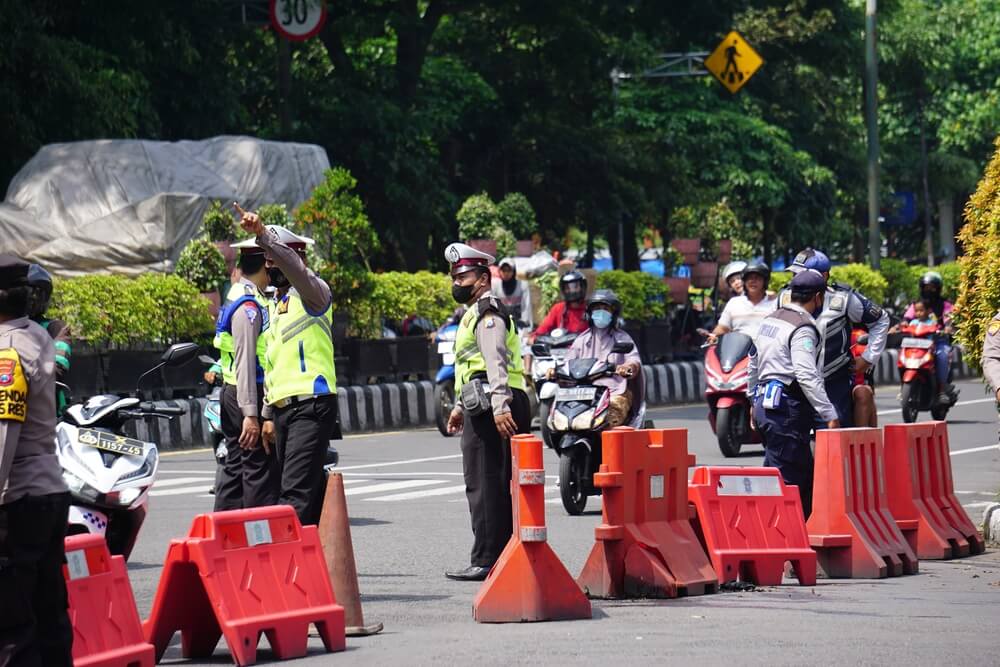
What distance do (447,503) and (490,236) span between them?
16.2 meters

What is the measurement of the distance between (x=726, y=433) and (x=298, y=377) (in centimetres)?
944

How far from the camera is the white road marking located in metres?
15.8

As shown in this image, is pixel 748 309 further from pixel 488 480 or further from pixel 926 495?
pixel 488 480

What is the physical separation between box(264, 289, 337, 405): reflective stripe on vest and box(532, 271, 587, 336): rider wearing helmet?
7164 mm

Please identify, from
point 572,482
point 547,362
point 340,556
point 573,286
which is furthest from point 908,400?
point 340,556

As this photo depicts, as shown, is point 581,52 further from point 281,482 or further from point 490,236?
point 281,482

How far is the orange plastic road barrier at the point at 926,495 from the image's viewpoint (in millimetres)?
11844

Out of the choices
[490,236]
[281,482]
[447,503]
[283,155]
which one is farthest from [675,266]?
[281,482]

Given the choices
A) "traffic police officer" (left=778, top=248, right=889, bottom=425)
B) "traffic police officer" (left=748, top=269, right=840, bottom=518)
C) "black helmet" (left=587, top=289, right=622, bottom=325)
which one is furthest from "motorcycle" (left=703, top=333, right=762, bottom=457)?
"traffic police officer" (left=748, top=269, right=840, bottom=518)

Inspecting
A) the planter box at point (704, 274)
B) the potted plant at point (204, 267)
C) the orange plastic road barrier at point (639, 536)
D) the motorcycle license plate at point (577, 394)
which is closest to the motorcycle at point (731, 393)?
the motorcycle license plate at point (577, 394)

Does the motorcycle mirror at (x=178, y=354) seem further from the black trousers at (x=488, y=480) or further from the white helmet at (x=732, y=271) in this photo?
the white helmet at (x=732, y=271)

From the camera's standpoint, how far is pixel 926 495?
12.1 meters

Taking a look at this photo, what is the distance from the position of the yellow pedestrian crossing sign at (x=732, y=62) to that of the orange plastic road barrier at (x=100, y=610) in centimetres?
3194

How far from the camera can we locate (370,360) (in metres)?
23.7
